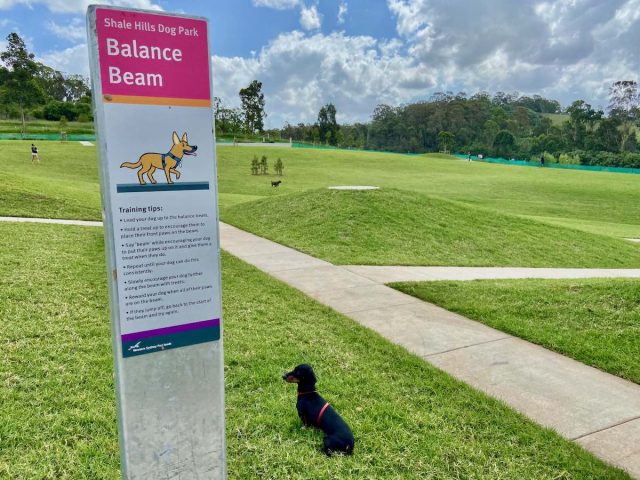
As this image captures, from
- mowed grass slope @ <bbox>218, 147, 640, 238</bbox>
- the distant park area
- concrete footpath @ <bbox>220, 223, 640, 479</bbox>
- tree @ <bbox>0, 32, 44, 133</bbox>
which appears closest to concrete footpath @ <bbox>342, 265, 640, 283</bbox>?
the distant park area

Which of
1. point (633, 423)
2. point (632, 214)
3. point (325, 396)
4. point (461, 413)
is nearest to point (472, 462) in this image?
point (461, 413)

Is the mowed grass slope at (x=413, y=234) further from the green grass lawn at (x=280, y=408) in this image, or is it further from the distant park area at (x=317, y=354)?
the green grass lawn at (x=280, y=408)

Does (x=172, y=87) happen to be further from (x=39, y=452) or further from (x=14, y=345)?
(x=14, y=345)

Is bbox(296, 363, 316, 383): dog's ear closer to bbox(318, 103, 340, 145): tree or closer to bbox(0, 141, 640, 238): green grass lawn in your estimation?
bbox(0, 141, 640, 238): green grass lawn

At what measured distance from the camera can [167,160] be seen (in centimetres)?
211

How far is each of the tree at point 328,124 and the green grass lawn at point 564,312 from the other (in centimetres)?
9866

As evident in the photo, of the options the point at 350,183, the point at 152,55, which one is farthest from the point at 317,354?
the point at 350,183

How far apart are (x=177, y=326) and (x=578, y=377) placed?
12.7ft

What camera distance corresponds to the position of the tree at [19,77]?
64750 mm

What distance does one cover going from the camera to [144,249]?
2102mm

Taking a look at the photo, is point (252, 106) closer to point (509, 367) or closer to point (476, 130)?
point (476, 130)

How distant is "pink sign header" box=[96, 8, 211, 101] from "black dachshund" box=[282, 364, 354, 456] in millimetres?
2074

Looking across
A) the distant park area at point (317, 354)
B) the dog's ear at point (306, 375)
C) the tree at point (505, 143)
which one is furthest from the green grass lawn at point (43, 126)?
the tree at point (505, 143)

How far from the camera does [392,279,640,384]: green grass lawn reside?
4895 mm
